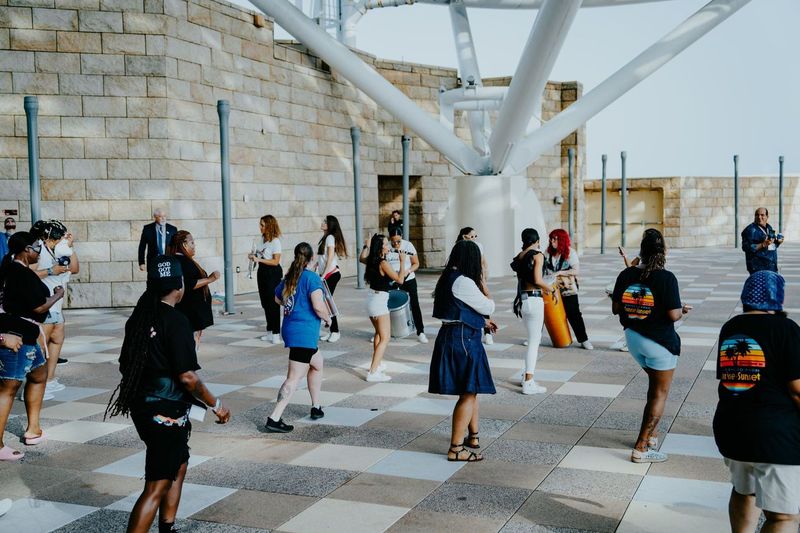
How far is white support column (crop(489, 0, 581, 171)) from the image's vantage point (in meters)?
13.1

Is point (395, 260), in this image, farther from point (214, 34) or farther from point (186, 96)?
point (214, 34)

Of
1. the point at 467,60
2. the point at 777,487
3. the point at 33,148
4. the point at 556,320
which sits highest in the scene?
the point at 467,60

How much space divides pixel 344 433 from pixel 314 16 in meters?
25.1

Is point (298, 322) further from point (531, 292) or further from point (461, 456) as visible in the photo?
point (531, 292)

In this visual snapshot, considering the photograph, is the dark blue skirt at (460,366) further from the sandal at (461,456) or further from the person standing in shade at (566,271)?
the person standing in shade at (566,271)

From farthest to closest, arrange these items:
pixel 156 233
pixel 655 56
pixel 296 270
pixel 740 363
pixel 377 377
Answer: pixel 655 56
pixel 156 233
pixel 377 377
pixel 296 270
pixel 740 363

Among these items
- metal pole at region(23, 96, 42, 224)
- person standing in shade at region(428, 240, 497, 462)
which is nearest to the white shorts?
person standing in shade at region(428, 240, 497, 462)

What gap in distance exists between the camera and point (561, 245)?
10109 millimetres

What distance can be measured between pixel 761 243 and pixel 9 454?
412 inches

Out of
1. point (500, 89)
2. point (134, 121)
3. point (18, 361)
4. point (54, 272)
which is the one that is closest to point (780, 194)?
point (500, 89)

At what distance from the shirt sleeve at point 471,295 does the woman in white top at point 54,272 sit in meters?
3.70

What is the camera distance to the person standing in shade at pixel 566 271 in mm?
10109

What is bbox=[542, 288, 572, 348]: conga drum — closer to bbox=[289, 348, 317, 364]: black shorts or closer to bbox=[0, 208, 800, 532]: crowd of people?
bbox=[0, 208, 800, 532]: crowd of people

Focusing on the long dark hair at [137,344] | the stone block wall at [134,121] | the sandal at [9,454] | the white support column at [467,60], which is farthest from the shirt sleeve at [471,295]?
the white support column at [467,60]
